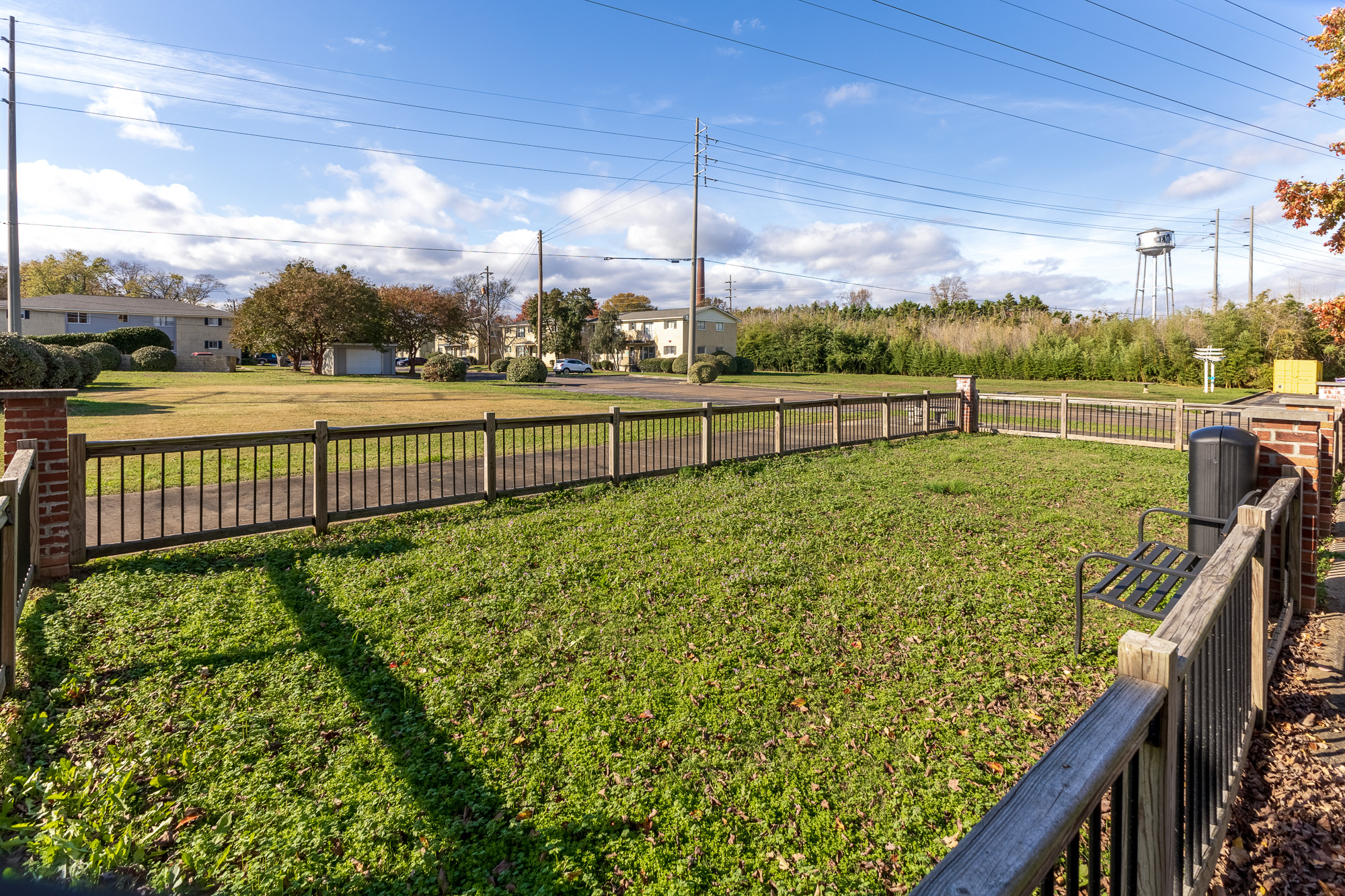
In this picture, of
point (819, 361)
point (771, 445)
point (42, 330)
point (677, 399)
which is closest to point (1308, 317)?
point (819, 361)

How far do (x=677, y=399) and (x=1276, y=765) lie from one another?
20525mm

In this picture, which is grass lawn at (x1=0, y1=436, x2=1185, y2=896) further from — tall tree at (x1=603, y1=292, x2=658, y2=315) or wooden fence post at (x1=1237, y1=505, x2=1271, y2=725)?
tall tree at (x1=603, y1=292, x2=658, y2=315)

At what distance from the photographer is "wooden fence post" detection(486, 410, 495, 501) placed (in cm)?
756

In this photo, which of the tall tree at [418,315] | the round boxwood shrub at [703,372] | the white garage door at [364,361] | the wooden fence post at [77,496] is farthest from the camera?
the tall tree at [418,315]

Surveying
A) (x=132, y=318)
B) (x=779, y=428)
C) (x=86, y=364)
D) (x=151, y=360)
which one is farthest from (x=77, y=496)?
(x=132, y=318)

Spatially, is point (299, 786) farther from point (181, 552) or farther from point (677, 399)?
point (677, 399)

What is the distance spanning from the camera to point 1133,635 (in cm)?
166

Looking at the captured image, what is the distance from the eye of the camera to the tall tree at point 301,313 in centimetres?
3894

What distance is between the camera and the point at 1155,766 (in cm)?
159

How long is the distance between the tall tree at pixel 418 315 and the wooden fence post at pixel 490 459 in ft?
153

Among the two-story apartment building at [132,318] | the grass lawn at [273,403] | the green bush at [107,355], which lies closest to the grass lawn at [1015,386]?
the grass lawn at [273,403]

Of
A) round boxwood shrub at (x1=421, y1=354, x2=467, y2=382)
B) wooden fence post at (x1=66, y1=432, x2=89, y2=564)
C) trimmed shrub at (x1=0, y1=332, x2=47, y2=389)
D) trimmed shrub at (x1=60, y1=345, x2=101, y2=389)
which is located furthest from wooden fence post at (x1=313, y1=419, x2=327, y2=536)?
round boxwood shrub at (x1=421, y1=354, x2=467, y2=382)

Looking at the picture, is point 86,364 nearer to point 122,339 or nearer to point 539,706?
point 122,339

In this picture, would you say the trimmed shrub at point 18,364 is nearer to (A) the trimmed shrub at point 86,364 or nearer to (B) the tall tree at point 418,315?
(A) the trimmed shrub at point 86,364
